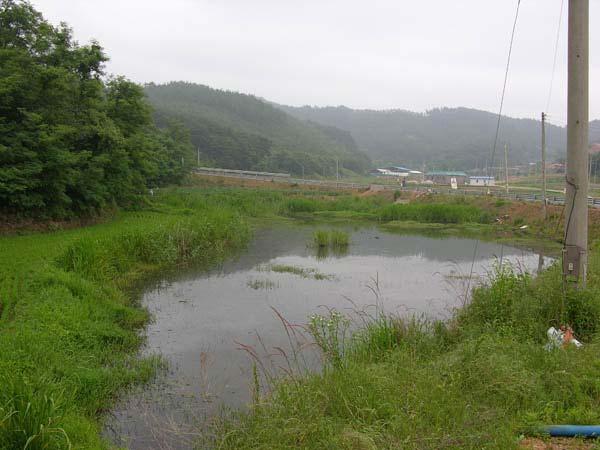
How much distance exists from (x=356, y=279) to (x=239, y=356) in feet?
28.5

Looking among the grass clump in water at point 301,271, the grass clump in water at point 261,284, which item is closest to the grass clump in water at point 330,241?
the grass clump in water at point 301,271

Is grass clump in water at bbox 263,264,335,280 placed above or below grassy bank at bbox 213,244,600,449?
below

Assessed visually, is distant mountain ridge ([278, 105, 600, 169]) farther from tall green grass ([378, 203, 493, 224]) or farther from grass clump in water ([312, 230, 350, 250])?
grass clump in water ([312, 230, 350, 250])

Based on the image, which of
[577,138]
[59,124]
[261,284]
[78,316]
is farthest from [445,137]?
[78,316]

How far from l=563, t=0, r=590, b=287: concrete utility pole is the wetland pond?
14.5ft

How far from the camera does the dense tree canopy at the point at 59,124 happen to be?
17.8 m

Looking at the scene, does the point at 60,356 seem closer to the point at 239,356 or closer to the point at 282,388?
the point at 239,356

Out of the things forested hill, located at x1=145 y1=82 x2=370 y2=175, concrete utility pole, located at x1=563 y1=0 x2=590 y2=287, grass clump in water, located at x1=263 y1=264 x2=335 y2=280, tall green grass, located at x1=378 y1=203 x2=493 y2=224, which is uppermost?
forested hill, located at x1=145 y1=82 x2=370 y2=175

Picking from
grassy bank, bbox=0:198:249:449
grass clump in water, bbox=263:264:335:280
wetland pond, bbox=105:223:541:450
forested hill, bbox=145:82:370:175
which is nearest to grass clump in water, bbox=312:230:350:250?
wetland pond, bbox=105:223:541:450

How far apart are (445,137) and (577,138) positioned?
160 metres

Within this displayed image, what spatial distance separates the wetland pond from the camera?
24.0 ft

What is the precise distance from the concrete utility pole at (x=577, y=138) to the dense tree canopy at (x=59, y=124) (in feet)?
54.0

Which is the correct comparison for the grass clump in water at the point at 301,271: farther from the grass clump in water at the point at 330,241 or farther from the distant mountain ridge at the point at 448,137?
the distant mountain ridge at the point at 448,137

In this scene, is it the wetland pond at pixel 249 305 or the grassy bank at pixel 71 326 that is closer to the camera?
the grassy bank at pixel 71 326
